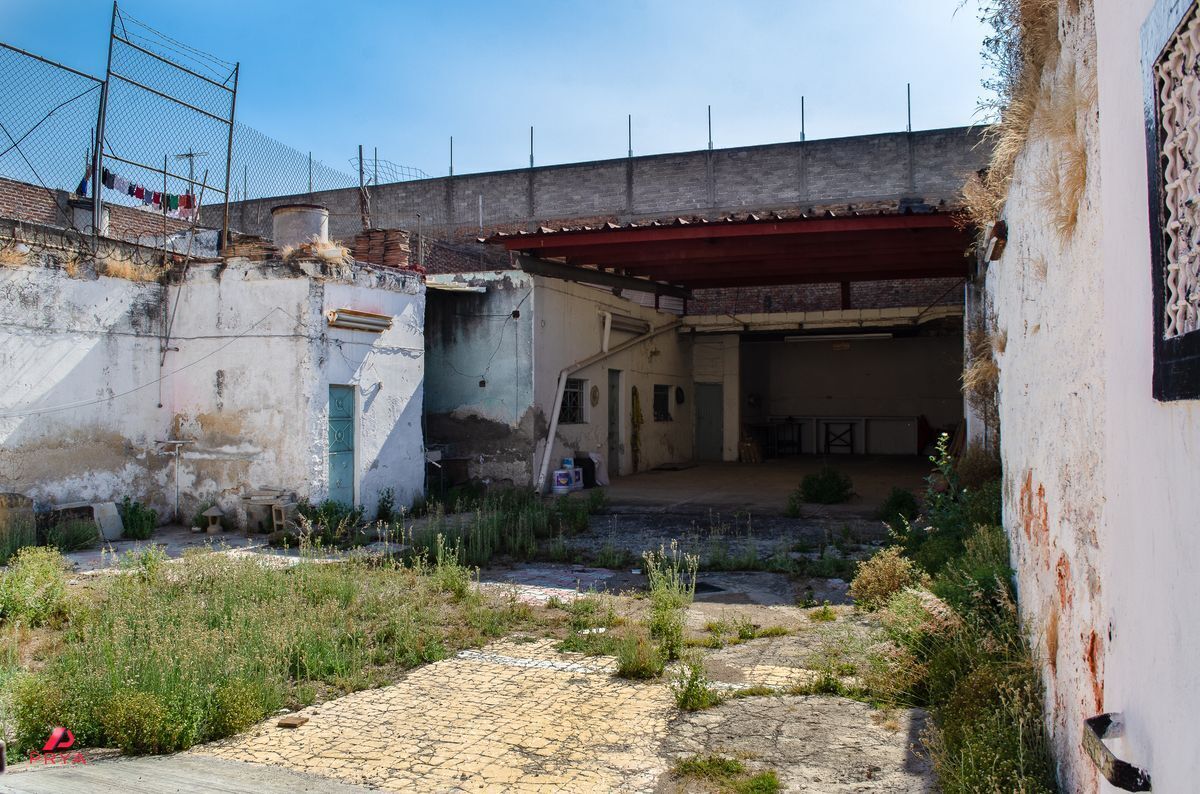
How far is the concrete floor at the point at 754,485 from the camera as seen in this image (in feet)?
46.5

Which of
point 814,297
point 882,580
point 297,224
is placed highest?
point 814,297

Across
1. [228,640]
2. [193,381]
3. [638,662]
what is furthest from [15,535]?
[638,662]

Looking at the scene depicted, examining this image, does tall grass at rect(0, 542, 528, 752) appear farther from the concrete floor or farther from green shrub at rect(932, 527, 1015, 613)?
the concrete floor

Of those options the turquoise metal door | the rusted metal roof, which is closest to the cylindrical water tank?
the turquoise metal door

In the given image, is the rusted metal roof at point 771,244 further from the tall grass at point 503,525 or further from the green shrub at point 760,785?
the green shrub at point 760,785

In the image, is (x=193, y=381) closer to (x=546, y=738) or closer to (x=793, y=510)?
(x=793, y=510)

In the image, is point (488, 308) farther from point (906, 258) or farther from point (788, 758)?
point (788, 758)

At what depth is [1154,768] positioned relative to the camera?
7.26 feet

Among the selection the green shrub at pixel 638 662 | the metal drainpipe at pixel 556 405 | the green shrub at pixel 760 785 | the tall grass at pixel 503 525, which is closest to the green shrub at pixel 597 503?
the tall grass at pixel 503 525

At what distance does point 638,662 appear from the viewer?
19.6 feet

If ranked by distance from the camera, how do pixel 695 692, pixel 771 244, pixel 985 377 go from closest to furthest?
pixel 695 692, pixel 985 377, pixel 771 244

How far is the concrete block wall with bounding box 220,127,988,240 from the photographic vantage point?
2194 cm

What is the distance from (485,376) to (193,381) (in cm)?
467

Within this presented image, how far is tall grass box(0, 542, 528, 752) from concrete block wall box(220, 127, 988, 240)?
1672cm
